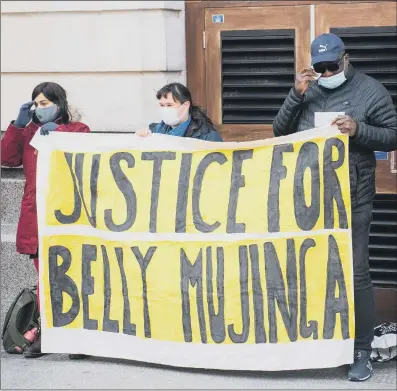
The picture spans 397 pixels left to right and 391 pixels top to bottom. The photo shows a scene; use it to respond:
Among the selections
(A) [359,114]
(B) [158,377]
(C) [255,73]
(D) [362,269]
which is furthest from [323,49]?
(B) [158,377]

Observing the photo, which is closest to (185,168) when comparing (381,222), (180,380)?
(180,380)

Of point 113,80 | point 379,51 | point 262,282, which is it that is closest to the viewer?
point 262,282

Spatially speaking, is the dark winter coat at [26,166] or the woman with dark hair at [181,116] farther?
the dark winter coat at [26,166]

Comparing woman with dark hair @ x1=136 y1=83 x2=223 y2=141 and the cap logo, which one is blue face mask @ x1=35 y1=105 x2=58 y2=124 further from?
the cap logo

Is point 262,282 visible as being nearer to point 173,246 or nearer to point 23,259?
point 173,246

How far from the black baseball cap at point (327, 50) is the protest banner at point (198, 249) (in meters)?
0.38

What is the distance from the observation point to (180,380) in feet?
21.3

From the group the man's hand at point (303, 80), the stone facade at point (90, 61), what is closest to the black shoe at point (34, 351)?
the stone facade at point (90, 61)

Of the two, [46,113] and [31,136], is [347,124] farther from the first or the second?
[31,136]

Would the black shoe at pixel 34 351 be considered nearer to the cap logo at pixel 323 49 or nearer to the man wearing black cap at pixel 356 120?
the man wearing black cap at pixel 356 120

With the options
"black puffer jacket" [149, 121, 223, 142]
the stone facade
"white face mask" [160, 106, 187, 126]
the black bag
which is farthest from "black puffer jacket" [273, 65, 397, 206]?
the black bag

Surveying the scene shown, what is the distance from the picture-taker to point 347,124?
612 centimetres

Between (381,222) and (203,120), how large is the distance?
1.54 m

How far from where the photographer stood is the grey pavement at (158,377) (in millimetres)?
6402
